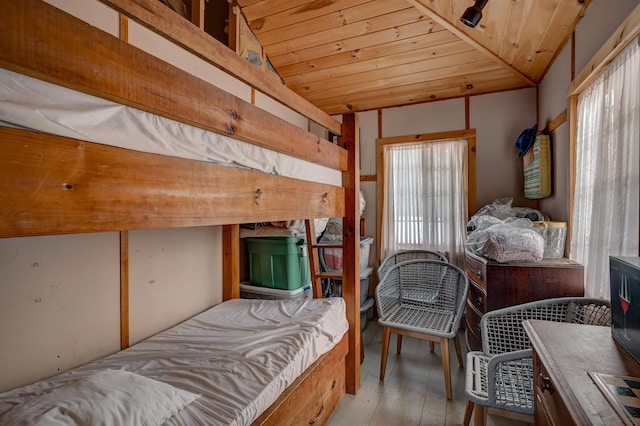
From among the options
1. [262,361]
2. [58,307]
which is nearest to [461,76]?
[262,361]

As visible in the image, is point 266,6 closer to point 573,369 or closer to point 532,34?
point 532,34

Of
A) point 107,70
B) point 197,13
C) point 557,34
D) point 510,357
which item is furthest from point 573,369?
point 197,13

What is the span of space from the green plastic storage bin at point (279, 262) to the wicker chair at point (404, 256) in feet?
2.80

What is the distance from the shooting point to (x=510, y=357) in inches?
49.7

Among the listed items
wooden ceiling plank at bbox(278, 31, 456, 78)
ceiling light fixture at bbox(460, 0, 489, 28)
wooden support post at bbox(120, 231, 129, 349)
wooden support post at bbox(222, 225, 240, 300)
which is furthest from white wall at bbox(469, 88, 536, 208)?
wooden support post at bbox(120, 231, 129, 349)

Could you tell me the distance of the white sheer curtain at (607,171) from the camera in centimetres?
136

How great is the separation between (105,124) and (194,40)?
0.44m

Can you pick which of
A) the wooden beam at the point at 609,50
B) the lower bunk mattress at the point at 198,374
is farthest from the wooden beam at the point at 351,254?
the wooden beam at the point at 609,50

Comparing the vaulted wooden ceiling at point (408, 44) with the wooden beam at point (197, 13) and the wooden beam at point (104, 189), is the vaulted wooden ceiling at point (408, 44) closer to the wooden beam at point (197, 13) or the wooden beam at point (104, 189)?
the wooden beam at point (197, 13)

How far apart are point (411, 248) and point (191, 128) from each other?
2.81m

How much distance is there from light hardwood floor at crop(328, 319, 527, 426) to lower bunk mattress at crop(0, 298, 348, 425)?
50cm

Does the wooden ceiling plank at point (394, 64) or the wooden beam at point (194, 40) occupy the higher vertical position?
the wooden ceiling plank at point (394, 64)

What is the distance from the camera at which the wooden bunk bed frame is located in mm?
607

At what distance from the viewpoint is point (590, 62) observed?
170cm
